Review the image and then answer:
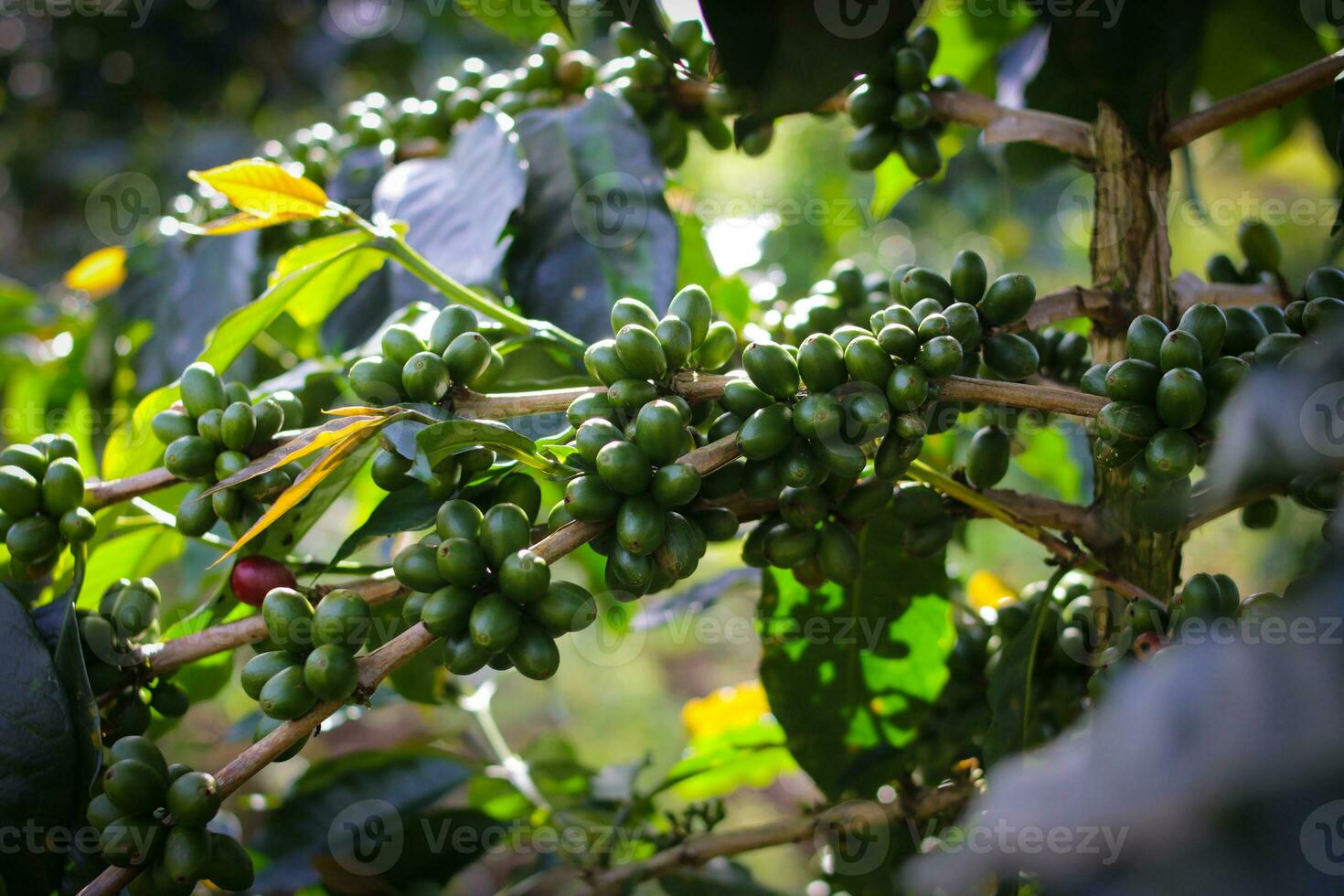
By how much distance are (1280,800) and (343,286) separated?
0.91m

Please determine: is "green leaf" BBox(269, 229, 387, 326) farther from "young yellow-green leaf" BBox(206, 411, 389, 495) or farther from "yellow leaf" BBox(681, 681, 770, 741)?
"yellow leaf" BBox(681, 681, 770, 741)

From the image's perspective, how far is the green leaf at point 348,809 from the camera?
3.82ft

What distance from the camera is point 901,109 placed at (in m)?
0.98

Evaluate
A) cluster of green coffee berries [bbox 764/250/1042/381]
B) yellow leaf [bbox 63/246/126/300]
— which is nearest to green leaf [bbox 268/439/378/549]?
cluster of green coffee berries [bbox 764/250/1042/381]

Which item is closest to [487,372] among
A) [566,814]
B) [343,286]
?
[343,286]

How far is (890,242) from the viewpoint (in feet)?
11.3

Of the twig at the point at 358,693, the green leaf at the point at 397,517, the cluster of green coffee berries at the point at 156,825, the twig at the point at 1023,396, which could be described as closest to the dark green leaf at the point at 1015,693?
the twig at the point at 1023,396

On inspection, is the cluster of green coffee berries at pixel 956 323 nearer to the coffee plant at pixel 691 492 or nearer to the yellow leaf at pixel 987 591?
the coffee plant at pixel 691 492

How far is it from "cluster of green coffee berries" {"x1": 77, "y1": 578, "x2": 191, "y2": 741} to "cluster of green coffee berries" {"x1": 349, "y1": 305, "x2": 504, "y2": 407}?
0.28 m

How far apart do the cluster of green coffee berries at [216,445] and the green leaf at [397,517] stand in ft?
0.23

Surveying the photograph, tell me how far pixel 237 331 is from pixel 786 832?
780 millimetres

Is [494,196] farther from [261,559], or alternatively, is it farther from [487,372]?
[261,559]

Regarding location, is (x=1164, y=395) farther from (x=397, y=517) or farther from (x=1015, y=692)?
(x=397, y=517)

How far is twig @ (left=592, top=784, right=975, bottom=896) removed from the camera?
106 cm
